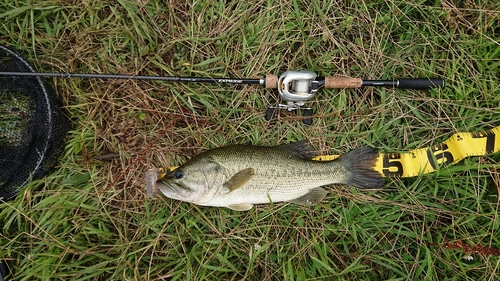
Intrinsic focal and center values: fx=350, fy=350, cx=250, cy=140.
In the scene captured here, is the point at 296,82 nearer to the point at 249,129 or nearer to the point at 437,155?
the point at 249,129

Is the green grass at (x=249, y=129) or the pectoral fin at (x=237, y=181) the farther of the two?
the green grass at (x=249, y=129)

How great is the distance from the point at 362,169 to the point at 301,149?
0.55 metres

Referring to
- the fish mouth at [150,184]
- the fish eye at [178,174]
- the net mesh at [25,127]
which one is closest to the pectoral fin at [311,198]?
the fish eye at [178,174]

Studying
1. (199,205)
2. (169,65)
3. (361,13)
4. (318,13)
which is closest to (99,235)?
(199,205)

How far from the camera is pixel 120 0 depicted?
124 inches

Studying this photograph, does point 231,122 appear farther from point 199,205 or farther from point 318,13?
point 318,13

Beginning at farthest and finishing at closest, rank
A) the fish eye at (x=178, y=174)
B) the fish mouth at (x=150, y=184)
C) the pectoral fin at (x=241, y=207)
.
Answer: the fish mouth at (x=150, y=184) → the pectoral fin at (x=241, y=207) → the fish eye at (x=178, y=174)

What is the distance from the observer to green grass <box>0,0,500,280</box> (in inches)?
118

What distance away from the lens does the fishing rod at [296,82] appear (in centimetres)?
281

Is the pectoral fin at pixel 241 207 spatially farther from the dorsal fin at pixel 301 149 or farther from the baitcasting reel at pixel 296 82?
the baitcasting reel at pixel 296 82

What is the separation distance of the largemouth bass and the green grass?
18 centimetres

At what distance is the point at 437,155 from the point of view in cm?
310

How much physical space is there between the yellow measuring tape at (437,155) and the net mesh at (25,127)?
965 millimetres

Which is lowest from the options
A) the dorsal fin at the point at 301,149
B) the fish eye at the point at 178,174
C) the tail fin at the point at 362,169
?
the tail fin at the point at 362,169
